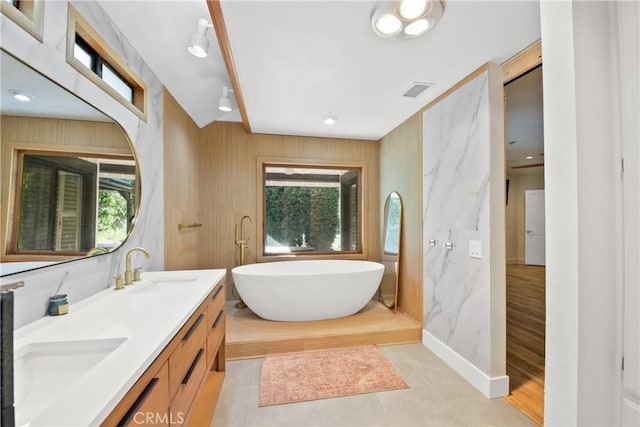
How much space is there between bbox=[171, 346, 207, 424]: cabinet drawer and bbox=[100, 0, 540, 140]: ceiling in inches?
75.2

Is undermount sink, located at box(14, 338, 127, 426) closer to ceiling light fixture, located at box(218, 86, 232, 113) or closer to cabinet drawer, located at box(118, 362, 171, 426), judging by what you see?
cabinet drawer, located at box(118, 362, 171, 426)

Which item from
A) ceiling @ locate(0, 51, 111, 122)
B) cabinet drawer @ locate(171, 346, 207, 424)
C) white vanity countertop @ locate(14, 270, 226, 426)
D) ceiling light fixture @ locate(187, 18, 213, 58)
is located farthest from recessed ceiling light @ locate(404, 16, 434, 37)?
cabinet drawer @ locate(171, 346, 207, 424)

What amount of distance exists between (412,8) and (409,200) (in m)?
2.06

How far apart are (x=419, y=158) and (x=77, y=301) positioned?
3.01 metres

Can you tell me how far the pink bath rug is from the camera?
1949mm

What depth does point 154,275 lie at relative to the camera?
6.41ft

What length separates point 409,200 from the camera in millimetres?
3129

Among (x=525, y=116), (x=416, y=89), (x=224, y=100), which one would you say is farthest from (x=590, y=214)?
(x=525, y=116)

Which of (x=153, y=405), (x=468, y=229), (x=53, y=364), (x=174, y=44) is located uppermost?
(x=174, y=44)

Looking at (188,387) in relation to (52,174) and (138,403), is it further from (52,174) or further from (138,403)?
(52,174)

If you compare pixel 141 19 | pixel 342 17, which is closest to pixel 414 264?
pixel 342 17

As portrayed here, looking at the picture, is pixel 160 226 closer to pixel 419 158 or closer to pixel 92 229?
pixel 92 229

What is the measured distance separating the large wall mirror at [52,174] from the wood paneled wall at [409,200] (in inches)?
106

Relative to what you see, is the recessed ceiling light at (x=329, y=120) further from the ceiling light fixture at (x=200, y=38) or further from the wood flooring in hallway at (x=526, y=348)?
the wood flooring in hallway at (x=526, y=348)
